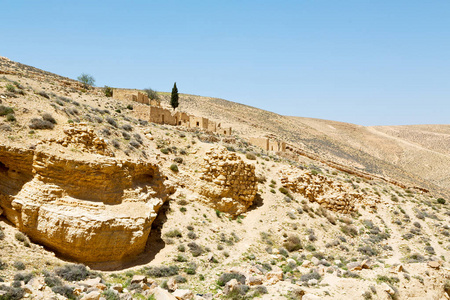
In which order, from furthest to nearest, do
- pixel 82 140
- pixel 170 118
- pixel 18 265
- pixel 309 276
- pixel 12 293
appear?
pixel 170 118
pixel 82 140
pixel 309 276
pixel 18 265
pixel 12 293

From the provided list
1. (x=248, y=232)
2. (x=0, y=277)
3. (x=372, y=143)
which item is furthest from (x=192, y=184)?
(x=372, y=143)

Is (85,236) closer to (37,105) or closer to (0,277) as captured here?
(0,277)

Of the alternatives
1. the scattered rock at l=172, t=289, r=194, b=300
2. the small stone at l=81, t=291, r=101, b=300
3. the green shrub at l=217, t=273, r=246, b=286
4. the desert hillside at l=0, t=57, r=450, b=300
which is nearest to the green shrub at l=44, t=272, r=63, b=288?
the desert hillside at l=0, t=57, r=450, b=300

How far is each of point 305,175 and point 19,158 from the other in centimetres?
1982

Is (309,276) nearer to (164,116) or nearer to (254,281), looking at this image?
(254,281)

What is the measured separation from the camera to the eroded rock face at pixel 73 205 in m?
13.0

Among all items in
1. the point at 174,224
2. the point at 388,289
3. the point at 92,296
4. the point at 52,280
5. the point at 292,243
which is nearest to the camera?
the point at 92,296

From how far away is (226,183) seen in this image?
67.3 feet

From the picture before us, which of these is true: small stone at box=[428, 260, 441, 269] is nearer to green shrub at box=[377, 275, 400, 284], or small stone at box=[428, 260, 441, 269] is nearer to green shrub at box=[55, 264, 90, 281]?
green shrub at box=[377, 275, 400, 284]

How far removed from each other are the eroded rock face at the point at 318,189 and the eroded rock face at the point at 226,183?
432 cm

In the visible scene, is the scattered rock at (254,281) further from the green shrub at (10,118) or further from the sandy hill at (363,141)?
the sandy hill at (363,141)

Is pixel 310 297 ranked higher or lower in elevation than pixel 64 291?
lower

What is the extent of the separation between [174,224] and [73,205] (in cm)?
563

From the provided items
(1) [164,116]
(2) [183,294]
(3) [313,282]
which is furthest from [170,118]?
(3) [313,282]
